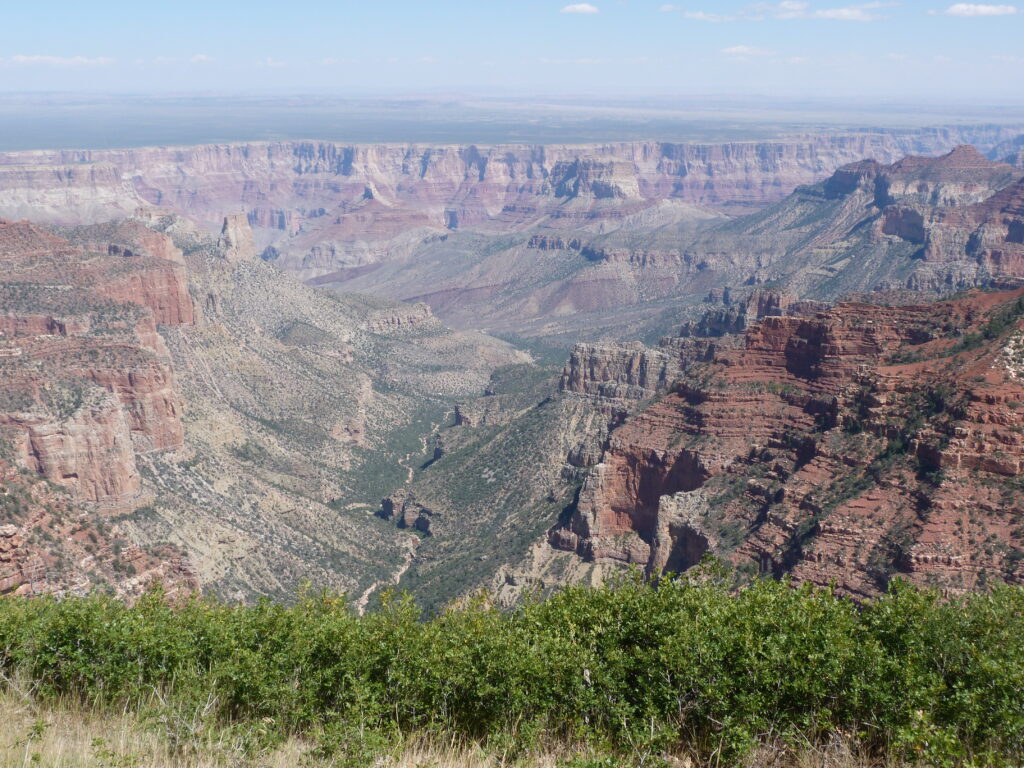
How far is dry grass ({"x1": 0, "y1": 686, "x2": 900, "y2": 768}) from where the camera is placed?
73.2ft

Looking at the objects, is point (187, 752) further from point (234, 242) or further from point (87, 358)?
point (234, 242)

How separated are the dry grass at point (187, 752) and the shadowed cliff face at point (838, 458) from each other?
17436mm

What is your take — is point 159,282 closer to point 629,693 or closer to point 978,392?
point 978,392

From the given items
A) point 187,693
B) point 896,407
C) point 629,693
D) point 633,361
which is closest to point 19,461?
point 187,693

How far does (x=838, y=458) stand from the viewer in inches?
2564

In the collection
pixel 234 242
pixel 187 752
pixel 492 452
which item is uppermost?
pixel 187 752

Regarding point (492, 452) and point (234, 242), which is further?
point (234, 242)

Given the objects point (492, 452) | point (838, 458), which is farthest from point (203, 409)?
point (838, 458)

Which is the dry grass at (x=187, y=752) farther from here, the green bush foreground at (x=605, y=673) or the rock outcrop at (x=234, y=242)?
the rock outcrop at (x=234, y=242)

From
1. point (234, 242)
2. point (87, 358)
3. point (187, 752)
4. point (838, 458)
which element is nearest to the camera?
point (187, 752)

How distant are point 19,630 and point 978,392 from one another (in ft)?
178

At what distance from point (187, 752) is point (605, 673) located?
37.8 ft

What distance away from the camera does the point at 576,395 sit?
417 ft

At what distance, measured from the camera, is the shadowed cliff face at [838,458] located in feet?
180
